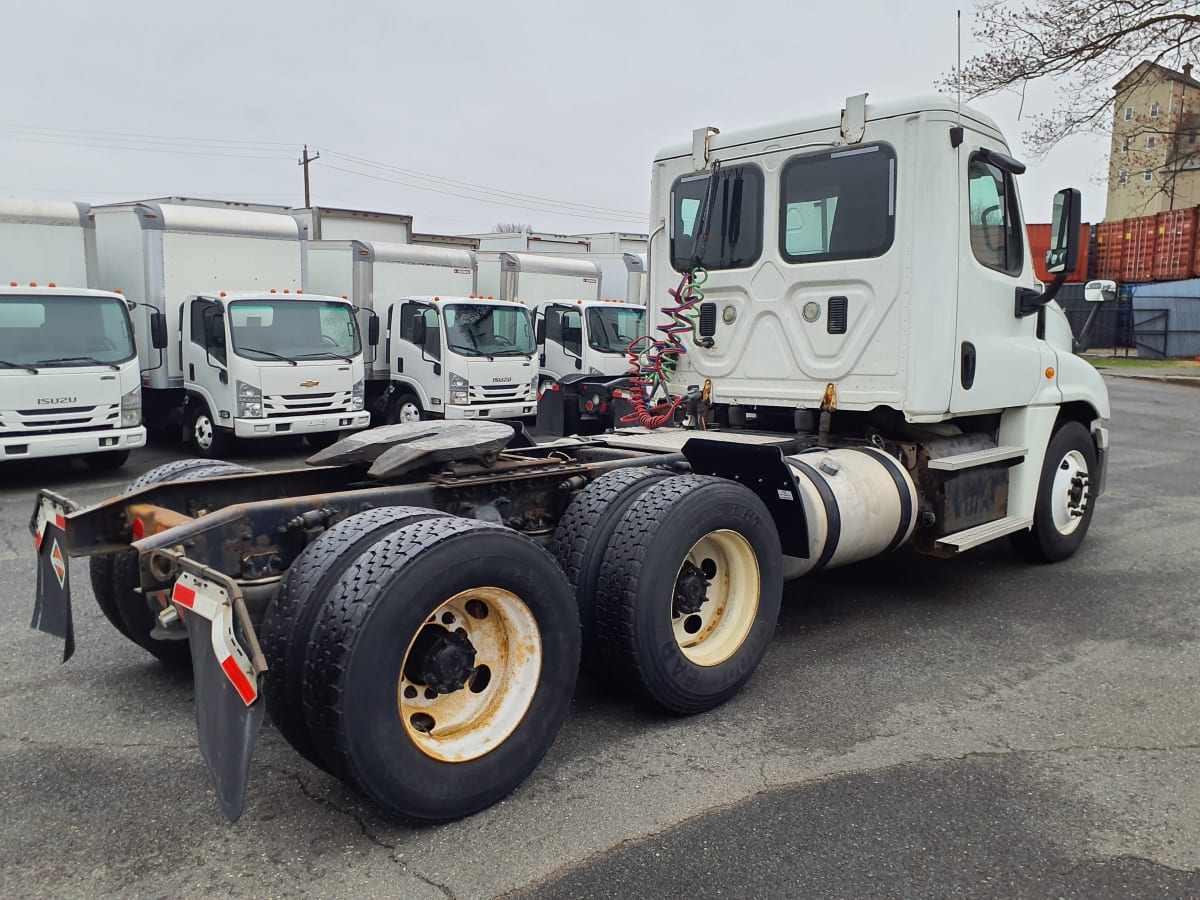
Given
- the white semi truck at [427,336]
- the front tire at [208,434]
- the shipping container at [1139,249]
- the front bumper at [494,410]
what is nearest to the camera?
the front tire at [208,434]

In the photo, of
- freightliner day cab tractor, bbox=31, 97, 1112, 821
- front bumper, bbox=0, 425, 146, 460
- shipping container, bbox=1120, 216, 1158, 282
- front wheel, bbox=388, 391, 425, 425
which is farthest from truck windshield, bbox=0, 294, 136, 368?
shipping container, bbox=1120, 216, 1158, 282

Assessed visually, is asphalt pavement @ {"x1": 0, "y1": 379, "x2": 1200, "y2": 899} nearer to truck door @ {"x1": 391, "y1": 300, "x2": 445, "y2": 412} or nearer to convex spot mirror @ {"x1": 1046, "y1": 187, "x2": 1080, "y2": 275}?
convex spot mirror @ {"x1": 1046, "y1": 187, "x2": 1080, "y2": 275}

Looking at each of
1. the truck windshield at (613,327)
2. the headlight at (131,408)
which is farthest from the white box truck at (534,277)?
the headlight at (131,408)

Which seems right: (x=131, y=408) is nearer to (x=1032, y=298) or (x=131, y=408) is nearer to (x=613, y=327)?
(x=613, y=327)

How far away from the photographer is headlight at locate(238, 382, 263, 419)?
38.8 feet

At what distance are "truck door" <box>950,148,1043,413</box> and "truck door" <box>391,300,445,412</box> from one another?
372 inches

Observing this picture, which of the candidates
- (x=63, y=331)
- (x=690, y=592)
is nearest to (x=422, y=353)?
(x=63, y=331)

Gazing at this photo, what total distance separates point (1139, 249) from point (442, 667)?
1106 inches

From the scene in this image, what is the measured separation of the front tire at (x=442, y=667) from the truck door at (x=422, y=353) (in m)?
10.9

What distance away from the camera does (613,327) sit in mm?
16734

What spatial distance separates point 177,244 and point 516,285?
253 inches

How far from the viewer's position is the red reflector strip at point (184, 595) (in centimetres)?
291

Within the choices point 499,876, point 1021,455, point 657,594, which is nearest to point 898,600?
point 1021,455

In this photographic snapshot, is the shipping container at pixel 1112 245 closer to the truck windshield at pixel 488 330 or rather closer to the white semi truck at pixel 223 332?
the truck windshield at pixel 488 330
